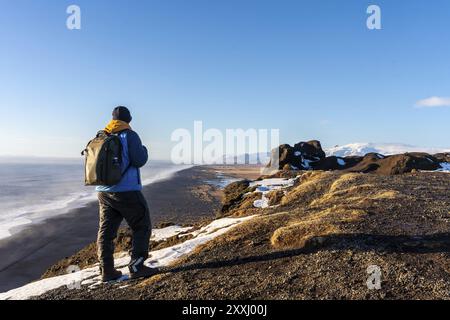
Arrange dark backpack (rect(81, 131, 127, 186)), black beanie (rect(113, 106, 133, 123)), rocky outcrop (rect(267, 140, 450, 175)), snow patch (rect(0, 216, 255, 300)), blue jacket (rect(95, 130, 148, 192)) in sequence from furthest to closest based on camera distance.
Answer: rocky outcrop (rect(267, 140, 450, 175))
snow patch (rect(0, 216, 255, 300))
black beanie (rect(113, 106, 133, 123))
blue jacket (rect(95, 130, 148, 192))
dark backpack (rect(81, 131, 127, 186))

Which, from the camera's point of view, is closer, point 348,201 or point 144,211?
point 144,211

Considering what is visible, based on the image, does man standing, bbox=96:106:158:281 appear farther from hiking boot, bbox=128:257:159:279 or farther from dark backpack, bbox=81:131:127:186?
dark backpack, bbox=81:131:127:186

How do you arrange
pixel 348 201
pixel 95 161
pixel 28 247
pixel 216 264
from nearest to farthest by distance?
pixel 95 161 < pixel 216 264 < pixel 348 201 < pixel 28 247

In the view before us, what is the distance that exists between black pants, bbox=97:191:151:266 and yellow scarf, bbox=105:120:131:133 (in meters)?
1.09

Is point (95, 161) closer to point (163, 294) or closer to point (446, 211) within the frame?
point (163, 294)

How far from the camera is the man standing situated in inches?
275

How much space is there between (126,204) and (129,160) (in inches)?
29.7

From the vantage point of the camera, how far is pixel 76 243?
21.4 meters

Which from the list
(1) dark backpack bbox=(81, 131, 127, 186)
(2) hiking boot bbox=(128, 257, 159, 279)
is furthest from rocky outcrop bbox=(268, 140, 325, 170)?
(1) dark backpack bbox=(81, 131, 127, 186)

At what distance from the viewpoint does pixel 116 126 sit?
Answer: 713 centimetres
